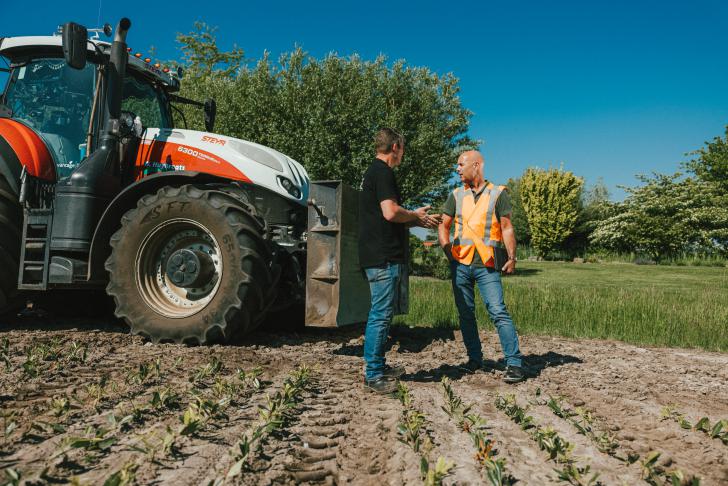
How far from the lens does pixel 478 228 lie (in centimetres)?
457

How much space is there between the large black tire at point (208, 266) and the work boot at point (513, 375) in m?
2.17

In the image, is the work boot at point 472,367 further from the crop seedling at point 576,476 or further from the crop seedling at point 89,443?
the crop seedling at point 89,443

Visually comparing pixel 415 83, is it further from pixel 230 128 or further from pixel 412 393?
pixel 412 393

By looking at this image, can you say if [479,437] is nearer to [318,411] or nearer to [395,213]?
[318,411]

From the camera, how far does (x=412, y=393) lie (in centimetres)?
384

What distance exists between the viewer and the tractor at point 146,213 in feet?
16.1

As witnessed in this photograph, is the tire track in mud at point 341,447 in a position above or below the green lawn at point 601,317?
below

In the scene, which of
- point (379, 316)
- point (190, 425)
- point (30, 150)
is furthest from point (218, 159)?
point (190, 425)

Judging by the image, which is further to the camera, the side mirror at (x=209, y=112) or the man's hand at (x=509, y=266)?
the side mirror at (x=209, y=112)

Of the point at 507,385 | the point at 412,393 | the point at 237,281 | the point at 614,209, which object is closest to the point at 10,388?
the point at 237,281

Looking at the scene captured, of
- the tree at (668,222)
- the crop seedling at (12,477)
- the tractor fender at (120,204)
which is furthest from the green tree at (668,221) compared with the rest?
the crop seedling at (12,477)

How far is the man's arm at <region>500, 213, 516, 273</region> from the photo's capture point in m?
4.44

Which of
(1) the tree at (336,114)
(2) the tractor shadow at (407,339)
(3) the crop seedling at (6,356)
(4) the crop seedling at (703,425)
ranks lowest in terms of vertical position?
(3) the crop seedling at (6,356)

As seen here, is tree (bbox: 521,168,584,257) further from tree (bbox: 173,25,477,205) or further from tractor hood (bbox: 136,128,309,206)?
tractor hood (bbox: 136,128,309,206)
